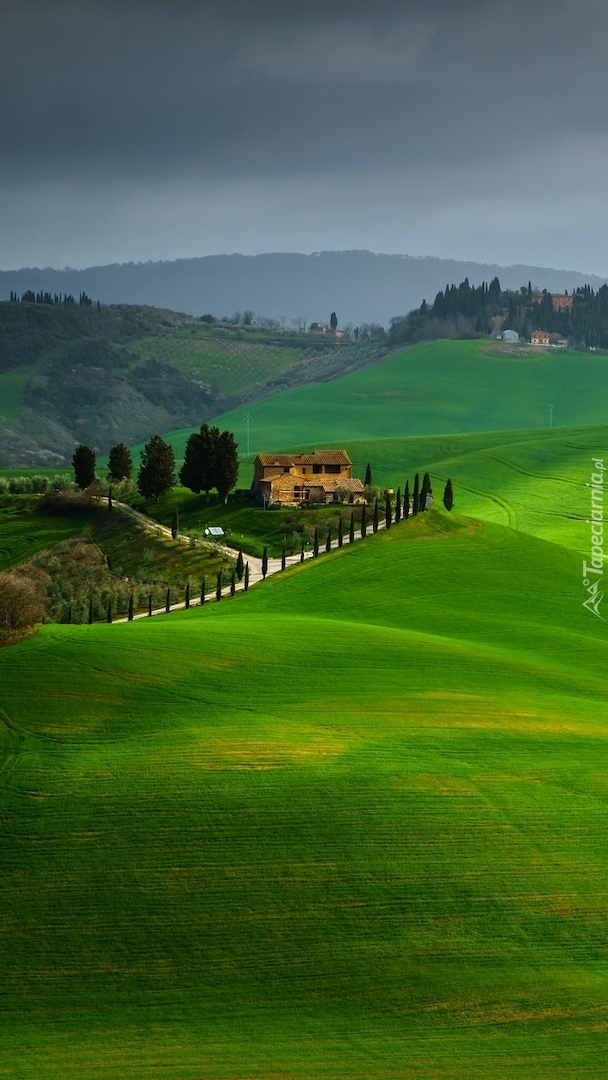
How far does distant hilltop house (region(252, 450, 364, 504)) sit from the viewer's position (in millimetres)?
116562

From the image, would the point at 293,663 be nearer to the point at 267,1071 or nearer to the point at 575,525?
the point at 267,1071

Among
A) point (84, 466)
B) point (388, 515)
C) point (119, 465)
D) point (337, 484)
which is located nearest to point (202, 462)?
point (337, 484)

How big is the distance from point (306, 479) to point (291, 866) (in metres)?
81.9

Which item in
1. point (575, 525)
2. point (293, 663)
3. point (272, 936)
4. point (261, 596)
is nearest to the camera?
point (272, 936)

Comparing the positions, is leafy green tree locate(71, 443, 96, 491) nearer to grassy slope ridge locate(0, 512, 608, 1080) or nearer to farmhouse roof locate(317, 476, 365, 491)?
farmhouse roof locate(317, 476, 365, 491)

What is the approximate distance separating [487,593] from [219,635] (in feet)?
91.5

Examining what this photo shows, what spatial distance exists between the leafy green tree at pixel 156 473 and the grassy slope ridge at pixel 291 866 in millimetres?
67608

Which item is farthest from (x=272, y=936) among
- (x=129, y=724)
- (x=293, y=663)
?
(x=293, y=663)

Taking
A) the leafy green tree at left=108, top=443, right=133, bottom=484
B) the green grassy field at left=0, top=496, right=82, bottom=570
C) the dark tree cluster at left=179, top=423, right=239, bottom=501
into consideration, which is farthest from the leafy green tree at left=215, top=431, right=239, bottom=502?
the leafy green tree at left=108, top=443, right=133, bottom=484

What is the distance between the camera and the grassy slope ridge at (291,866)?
34.1m

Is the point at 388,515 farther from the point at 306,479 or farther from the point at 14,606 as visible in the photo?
the point at 14,606

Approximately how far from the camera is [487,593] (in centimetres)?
8312

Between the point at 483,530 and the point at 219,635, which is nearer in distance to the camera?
the point at 219,635

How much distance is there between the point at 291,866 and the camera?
39.5 m
